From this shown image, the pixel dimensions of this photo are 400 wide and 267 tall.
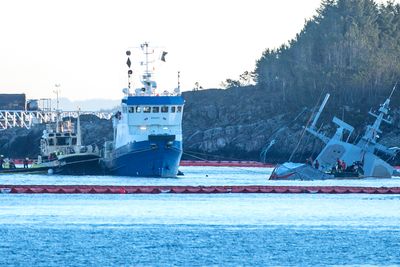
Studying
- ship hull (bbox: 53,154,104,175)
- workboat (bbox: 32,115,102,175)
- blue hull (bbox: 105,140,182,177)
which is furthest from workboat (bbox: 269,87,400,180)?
workboat (bbox: 32,115,102,175)

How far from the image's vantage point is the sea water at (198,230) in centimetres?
6900

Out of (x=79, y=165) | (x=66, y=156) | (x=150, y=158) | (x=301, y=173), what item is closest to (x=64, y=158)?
(x=66, y=156)

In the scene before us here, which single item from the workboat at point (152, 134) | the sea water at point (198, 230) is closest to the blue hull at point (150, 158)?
the workboat at point (152, 134)

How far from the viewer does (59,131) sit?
573 feet

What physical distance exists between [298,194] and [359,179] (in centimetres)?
3367

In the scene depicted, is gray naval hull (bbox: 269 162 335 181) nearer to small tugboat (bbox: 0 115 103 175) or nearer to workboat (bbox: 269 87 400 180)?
workboat (bbox: 269 87 400 180)

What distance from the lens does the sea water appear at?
6900 cm

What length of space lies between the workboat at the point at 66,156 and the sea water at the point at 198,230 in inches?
1628

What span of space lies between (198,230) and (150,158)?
6652 centimetres

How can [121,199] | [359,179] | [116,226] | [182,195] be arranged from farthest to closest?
[359,179] → [182,195] → [121,199] → [116,226]

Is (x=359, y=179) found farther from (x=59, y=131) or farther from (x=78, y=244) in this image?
(x=78, y=244)

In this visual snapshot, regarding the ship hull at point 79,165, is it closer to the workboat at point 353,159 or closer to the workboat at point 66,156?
the workboat at point 66,156

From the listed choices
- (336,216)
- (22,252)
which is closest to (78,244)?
(22,252)

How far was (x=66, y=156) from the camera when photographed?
156 metres
